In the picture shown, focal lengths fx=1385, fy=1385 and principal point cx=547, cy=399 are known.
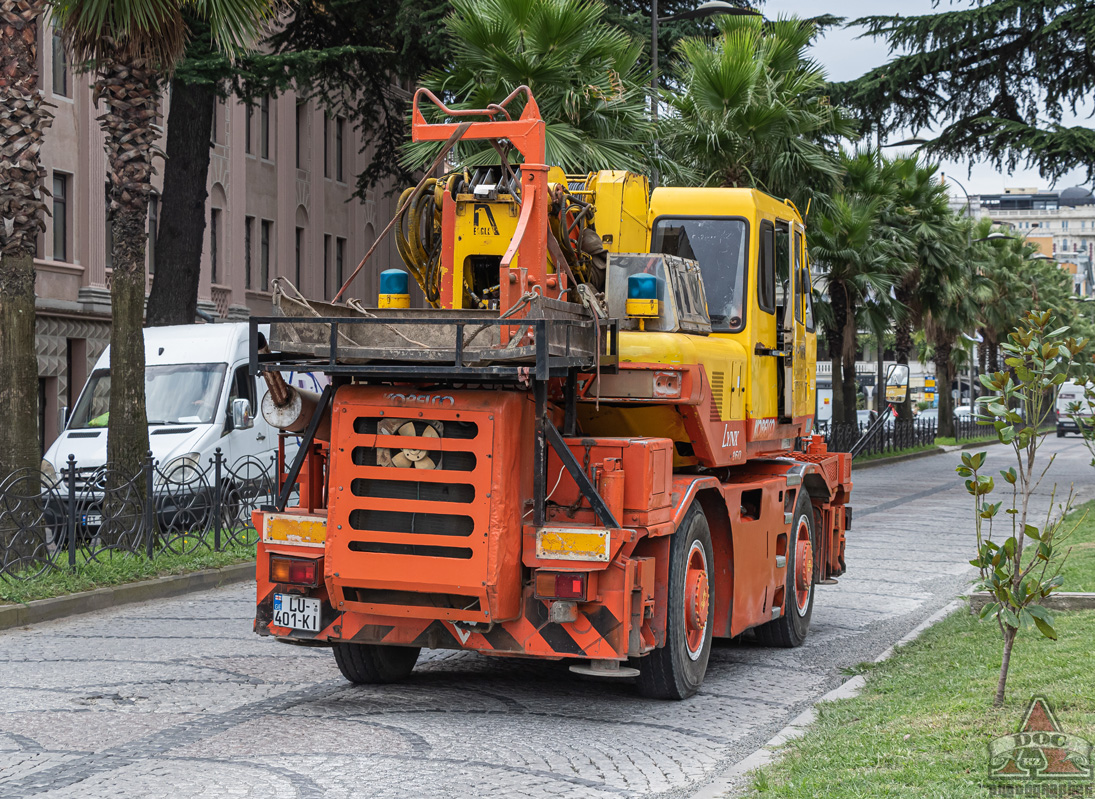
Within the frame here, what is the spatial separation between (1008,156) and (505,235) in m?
23.5

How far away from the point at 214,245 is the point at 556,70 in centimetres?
1773

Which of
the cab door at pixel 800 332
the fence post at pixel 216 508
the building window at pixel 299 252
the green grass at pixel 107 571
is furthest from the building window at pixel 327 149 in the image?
the cab door at pixel 800 332

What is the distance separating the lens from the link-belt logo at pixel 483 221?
870 centimetres

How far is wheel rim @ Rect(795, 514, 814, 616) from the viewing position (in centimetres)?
1058

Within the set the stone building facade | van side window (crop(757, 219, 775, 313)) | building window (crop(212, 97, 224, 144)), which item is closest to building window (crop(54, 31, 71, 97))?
the stone building facade

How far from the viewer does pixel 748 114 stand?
74.6 feet

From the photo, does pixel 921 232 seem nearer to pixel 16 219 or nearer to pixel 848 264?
pixel 848 264

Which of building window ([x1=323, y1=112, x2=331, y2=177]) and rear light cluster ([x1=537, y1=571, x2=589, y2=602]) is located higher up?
building window ([x1=323, y1=112, x2=331, y2=177])

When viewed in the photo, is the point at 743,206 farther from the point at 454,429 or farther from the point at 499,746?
the point at 499,746

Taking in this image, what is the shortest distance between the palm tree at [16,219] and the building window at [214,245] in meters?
22.1

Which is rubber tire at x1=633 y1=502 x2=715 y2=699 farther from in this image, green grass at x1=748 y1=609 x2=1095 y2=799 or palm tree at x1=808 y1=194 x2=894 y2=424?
palm tree at x1=808 y1=194 x2=894 y2=424

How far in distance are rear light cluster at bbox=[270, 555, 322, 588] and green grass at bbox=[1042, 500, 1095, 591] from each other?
494 cm

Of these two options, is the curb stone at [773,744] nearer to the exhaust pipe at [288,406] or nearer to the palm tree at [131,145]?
the exhaust pipe at [288,406]

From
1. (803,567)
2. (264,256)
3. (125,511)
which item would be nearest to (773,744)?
(803,567)
